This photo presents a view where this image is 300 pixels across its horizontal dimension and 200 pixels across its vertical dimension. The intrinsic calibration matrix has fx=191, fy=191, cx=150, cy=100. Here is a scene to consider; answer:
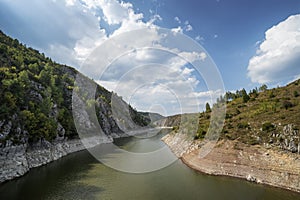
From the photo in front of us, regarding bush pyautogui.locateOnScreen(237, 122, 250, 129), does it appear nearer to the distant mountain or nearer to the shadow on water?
the shadow on water

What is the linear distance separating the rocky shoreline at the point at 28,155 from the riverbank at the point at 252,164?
27151mm

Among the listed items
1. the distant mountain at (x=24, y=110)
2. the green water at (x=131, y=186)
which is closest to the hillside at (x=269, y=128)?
the green water at (x=131, y=186)

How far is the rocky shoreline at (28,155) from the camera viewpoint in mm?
26688

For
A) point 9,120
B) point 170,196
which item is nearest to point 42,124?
point 9,120

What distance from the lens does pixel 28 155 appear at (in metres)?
33.3

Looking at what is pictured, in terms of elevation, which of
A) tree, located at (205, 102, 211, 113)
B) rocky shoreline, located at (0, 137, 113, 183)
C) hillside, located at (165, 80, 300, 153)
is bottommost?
rocky shoreline, located at (0, 137, 113, 183)

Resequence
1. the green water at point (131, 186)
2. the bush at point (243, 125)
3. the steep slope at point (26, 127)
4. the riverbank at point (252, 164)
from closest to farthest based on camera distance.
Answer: the green water at point (131, 186)
the riverbank at point (252, 164)
the steep slope at point (26, 127)
the bush at point (243, 125)

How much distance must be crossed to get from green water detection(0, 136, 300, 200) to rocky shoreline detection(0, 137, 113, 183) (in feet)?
5.23

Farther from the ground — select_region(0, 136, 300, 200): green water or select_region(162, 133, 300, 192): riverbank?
select_region(162, 133, 300, 192): riverbank

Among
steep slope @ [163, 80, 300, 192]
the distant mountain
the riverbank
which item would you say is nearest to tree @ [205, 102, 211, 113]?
steep slope @ [163, 80, 300, 192]

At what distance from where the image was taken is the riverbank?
2230cm

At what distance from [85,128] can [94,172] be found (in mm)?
37601

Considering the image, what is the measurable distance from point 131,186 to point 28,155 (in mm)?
20956

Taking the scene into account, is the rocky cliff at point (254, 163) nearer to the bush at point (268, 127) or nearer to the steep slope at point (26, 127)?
the bush at point (268, 127)
